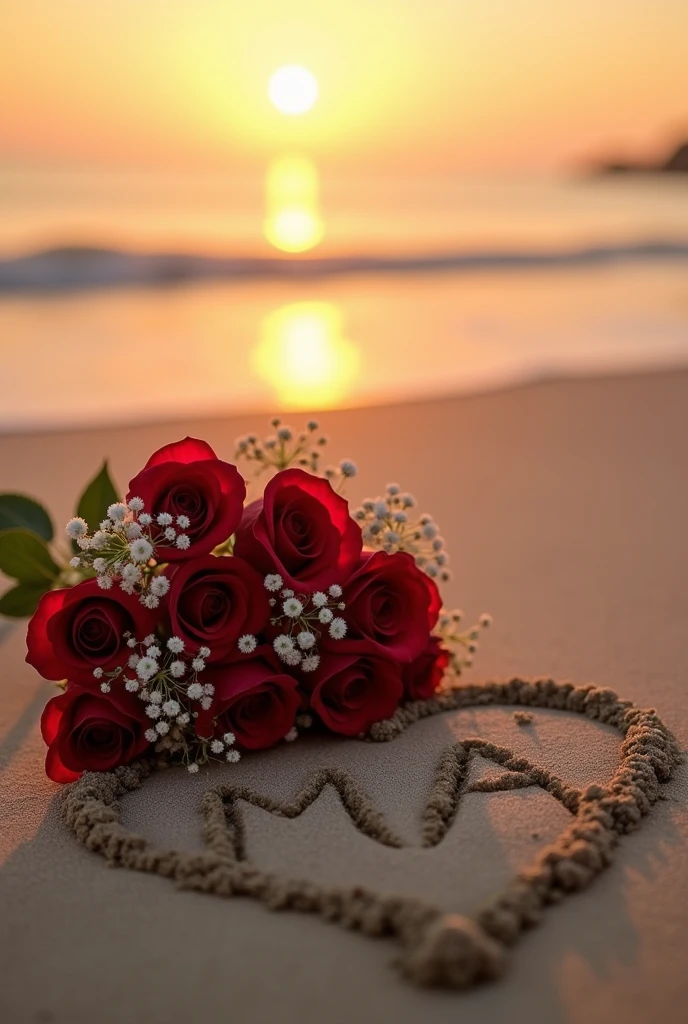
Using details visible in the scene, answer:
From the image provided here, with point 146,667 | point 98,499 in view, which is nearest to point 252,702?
point 146,667

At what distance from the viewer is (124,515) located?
1.98m

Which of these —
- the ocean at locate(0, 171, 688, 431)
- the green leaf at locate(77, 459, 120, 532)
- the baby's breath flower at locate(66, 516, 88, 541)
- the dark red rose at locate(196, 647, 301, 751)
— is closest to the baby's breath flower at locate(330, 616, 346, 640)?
the dark red rose at locate(196, 647, 301, 751)

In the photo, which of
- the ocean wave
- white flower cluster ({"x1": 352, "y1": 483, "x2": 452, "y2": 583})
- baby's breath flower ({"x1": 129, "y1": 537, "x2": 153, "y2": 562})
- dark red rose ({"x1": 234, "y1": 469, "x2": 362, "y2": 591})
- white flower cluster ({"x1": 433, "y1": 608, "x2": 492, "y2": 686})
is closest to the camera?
baby's breath flower ({"x1": 129, "y1": 537, "x2": 153, "y2": 562})

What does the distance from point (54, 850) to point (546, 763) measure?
2.82 ft

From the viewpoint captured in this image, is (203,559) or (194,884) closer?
(194,884)

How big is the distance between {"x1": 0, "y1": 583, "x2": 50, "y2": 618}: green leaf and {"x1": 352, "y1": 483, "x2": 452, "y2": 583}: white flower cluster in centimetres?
73

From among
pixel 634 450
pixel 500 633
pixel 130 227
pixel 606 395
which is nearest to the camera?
pixel 500 633

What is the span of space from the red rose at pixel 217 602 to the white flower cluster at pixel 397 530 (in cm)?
34

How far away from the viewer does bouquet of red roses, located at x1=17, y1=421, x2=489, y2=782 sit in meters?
1.95

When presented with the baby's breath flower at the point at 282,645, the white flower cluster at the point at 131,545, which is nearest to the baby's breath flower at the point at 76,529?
the white flower cluster at the point at 131,545

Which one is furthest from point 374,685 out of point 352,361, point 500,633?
point 352,361

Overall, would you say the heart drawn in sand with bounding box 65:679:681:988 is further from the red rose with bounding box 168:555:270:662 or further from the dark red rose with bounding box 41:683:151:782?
the red rose with bounding box 168:555:270:662

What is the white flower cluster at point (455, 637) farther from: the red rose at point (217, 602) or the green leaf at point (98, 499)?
the green leaf at point (98, 499)

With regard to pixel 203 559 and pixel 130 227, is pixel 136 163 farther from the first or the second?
pixel 203 559
